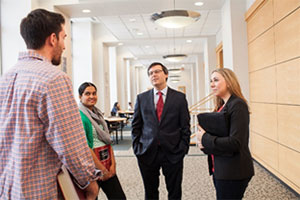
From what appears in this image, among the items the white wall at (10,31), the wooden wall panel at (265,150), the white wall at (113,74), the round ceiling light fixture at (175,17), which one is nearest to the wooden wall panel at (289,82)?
the wooden wall panel at (265,150)

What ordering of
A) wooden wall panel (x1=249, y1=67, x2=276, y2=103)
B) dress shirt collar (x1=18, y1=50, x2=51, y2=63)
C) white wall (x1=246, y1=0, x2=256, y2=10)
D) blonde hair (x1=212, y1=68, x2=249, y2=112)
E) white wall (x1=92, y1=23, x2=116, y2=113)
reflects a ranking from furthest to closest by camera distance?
white wall (x1=92, y1=23, x2=116, y2=113)
white wall (x1=246, y1=0, x2=256, y2=10)
wooden wall panel (x1=249, y1=67, x2=276, y2=103)
blonde hair (x1=212, y1=68, x2=249, y2=112)
dress shirt collar (x1=18, y1=50, x2=51, y2=63)

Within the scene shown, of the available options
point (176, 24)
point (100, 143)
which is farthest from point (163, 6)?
point (100, 143)

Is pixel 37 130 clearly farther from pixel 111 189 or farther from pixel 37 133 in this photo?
pixel 111 189

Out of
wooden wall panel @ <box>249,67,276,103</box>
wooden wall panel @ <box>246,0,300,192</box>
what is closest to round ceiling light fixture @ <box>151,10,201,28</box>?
wooden wall panel @ <box>246,0,300,192</box>

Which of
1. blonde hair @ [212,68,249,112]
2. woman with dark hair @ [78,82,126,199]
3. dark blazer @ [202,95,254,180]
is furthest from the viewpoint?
woman with dark hair @ [78,82,126,199]

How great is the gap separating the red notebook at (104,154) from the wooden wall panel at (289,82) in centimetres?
255

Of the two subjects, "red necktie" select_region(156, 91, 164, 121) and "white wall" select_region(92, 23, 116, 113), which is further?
"white wall" select_region(92, 23, 116, 113)

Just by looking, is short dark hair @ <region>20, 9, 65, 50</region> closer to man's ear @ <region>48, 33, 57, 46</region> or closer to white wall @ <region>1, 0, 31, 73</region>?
man's ear @ <region>48, 33, 57, 46</region>

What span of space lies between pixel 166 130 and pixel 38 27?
1695 millimetres

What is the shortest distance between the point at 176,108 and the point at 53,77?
5.49 ft

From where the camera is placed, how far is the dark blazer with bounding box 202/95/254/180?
1.89 meters

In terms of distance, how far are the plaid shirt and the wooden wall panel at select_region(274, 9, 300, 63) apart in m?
3.15

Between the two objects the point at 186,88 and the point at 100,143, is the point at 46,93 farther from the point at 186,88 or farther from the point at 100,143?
the point at 186,88

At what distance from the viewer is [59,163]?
1270mm
